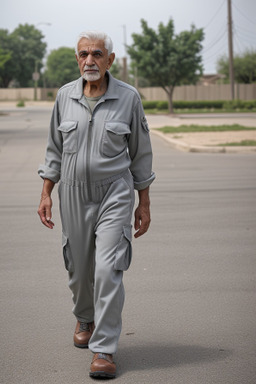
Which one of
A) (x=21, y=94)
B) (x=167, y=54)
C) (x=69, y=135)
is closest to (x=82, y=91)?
(x=69, y=135)

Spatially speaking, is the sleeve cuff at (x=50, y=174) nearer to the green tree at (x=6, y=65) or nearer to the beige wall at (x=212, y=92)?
the beige wall at (x=212, y=92)

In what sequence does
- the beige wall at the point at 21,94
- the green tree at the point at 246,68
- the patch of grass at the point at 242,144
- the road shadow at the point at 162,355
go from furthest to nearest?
the beige wall at the point at 21,94 < the green tree at the point at 246,68 < the patch of grass at the point at 242,144 < the road shadow at the point at 162,355

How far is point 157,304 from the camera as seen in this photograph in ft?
19.0

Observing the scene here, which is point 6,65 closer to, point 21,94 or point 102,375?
point 21,94

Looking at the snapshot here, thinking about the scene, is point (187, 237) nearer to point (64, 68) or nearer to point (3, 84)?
point (3, 84)

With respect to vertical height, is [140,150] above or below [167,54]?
below

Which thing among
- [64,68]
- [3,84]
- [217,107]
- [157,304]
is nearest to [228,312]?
[157,304]

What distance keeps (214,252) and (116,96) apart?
3.56 meters

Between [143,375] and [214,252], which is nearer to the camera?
[143,375]

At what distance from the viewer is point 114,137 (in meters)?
4.39

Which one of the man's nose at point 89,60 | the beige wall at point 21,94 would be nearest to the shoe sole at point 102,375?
the man's nose at point 89,60

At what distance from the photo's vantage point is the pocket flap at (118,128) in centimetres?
436

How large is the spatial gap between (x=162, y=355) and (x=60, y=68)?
148m

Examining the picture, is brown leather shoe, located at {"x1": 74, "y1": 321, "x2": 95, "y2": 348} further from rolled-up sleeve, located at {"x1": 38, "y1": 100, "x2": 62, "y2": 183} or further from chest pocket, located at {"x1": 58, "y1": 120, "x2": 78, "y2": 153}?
chest pocket, located at {"x1": 58, "y1": 120, "x2": 78, "y2": 153}
